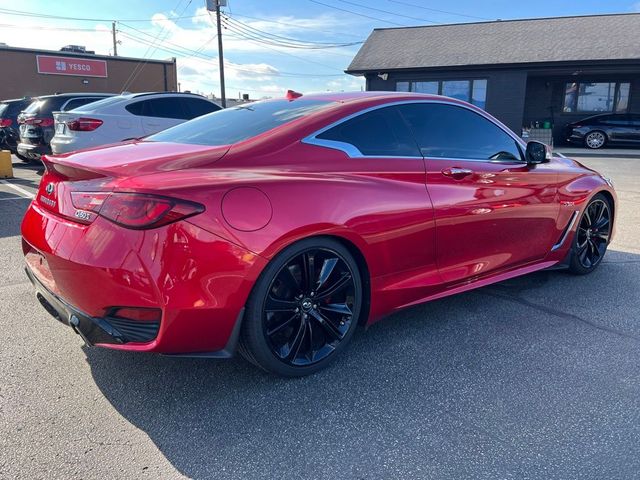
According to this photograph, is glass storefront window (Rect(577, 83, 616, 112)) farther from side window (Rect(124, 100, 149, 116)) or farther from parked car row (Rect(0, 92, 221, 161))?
side window (Rect(124, 100, 149, 116))

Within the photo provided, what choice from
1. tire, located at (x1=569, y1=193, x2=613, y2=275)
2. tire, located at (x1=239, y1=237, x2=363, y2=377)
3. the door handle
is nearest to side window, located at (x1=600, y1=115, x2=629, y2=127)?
tire, located at (x1=569, y1=193, x2=613, y2=275)

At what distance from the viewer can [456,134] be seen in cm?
366

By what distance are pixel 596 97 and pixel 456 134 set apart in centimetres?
2026

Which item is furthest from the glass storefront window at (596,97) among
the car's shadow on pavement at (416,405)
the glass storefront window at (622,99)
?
the car's shadow on pavement at (416,405)

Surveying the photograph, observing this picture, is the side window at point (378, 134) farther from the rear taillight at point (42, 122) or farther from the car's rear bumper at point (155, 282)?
the rear taillight at point (42, 122)

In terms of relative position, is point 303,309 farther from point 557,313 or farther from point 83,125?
point 83,125

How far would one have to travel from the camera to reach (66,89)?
30578 millimetres

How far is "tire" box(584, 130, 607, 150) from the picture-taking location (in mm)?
18953

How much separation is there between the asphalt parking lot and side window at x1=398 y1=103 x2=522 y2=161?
117cm

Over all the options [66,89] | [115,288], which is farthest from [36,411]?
[66,89]

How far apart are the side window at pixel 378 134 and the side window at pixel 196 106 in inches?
274

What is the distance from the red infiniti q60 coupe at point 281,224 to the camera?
2.33m

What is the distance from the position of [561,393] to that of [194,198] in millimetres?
2114

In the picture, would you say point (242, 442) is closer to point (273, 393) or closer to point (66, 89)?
point (273, 393)
